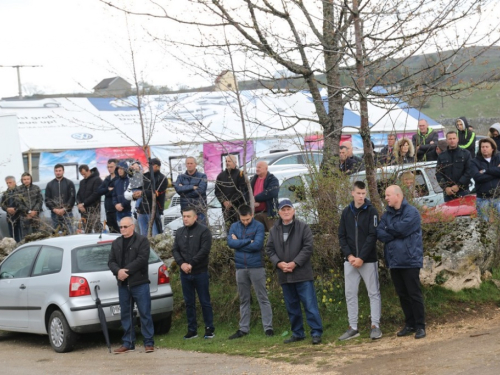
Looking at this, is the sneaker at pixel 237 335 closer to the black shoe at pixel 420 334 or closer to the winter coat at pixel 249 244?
the winter coat at pixel 249 244

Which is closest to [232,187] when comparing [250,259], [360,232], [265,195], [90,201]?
[265,195]

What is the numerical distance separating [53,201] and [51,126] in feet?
36.6

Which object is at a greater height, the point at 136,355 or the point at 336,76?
the point at 336,76

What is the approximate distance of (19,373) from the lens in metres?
10.2

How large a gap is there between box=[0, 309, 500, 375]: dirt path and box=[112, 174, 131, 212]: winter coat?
15.9ft

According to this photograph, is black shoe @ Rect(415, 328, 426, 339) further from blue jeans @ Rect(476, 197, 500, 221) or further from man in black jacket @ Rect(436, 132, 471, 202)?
man in black jacket @ Rect(436, 132, 471, 202)

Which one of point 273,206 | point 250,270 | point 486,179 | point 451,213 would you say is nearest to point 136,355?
point 250,270

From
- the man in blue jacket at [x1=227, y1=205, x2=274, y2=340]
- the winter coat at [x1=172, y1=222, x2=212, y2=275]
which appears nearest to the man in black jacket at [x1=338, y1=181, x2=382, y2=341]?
the man in blue jacket at [x1=227, y1=205, x2=274, y2=340]

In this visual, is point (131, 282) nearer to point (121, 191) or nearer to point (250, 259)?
point (250, 259)

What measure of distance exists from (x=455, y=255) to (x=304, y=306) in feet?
7.80

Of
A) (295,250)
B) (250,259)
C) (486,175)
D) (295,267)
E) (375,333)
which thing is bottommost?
(375,333)

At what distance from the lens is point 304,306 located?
1049 cm

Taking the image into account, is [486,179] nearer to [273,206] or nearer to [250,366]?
[273,206]

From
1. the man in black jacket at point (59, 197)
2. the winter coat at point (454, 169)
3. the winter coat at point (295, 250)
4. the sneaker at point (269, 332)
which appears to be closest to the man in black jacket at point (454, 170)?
the winter coat at point (454, 169)
